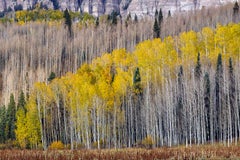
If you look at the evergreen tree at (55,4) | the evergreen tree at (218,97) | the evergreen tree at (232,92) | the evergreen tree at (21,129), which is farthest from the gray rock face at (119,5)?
the evergreen tree at (21,129)

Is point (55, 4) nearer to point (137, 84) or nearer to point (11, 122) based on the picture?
point (11, 122)

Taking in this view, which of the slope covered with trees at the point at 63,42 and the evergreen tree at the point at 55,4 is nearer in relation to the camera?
the slope covered with trees at the point at 63,42

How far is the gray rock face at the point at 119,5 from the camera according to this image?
176625 mm

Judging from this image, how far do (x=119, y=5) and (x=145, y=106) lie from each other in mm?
157101

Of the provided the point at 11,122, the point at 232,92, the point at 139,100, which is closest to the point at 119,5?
the point at 11,122

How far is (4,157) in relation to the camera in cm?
2316

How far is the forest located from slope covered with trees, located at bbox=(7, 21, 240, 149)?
0.13 meters

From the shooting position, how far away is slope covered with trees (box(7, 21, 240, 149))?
44.1 metres

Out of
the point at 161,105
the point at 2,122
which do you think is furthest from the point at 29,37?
the point at 161,105

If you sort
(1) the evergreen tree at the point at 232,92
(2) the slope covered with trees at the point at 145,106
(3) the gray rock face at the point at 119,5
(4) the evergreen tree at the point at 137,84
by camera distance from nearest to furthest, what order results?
(2) the slope covered with trees at the point at 145,106, (1) the evergreen tree at the point at 232,92, (4) the evergreen tree at the point at 137,84, (3) the gray rock face at the point at 119,5

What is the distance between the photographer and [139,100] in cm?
4994

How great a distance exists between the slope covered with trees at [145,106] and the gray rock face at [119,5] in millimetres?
119688

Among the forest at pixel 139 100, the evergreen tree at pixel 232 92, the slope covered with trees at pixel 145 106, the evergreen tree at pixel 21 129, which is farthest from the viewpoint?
the evergreen tree at pixel 21 129

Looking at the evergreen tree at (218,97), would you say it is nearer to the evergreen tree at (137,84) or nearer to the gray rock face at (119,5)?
the evergreen tree at (137,84)
